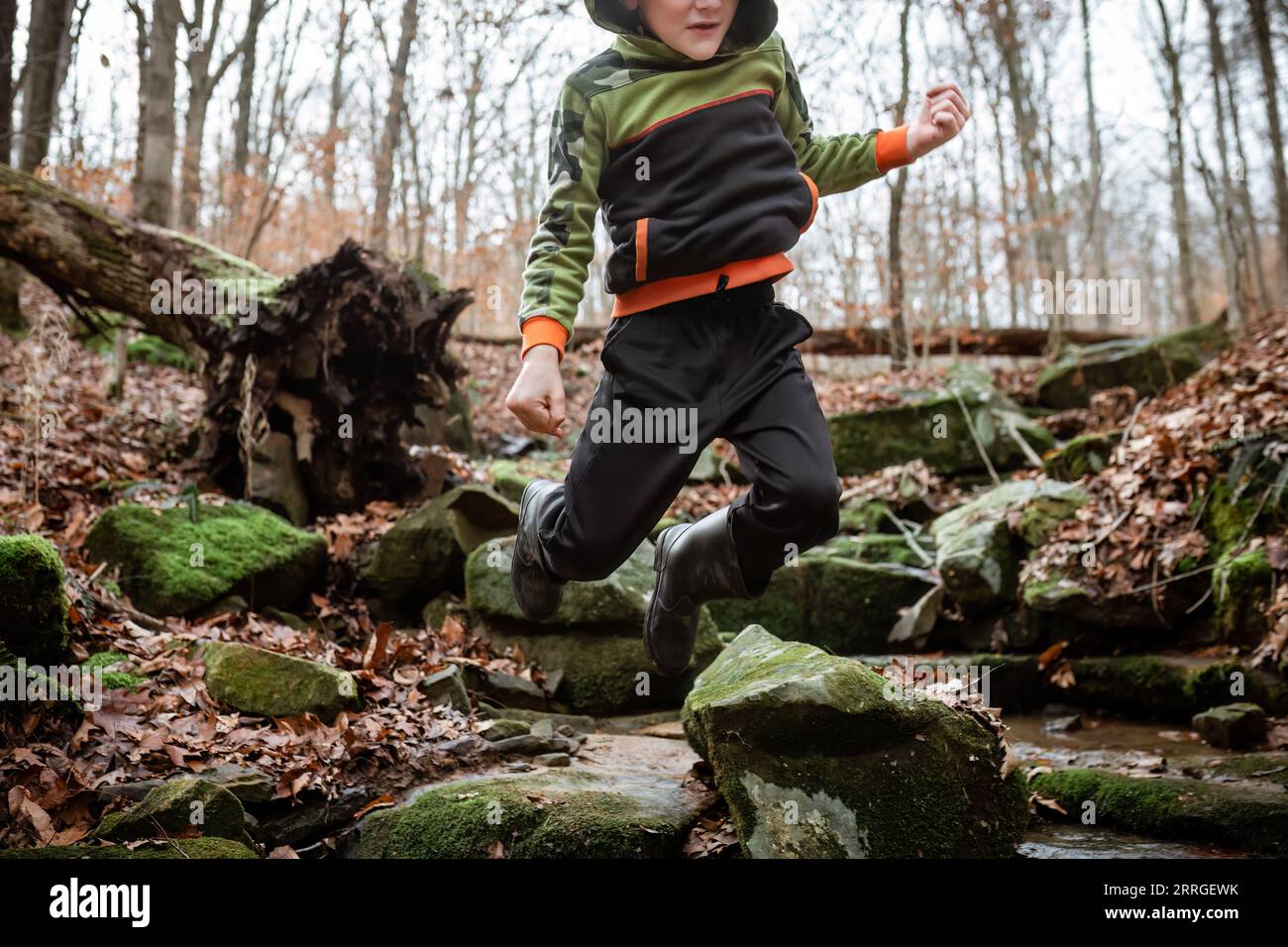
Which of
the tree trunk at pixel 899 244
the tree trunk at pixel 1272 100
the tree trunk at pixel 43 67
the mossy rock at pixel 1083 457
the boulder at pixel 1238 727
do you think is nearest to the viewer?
the boulder at pixel 1238 727

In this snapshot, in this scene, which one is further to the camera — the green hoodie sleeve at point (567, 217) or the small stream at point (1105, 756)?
the small stream at point (1105, 756)

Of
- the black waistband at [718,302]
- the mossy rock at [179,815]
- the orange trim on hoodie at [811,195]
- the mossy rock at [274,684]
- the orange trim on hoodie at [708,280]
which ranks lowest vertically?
the mossy rock at [179,815]

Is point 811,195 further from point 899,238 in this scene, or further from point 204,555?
point 899,238

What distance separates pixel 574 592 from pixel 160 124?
8610mm

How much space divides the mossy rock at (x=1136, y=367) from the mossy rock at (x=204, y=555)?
9.53 meters

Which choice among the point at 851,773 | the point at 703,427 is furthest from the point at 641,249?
the point at 851,773

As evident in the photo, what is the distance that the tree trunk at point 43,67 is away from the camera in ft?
37.5

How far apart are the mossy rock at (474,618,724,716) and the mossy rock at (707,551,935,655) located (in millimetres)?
1318

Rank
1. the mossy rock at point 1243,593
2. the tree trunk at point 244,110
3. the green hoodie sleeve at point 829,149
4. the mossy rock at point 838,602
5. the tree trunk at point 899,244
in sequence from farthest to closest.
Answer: the tree trunk at point 244,110
the tree trunk at point 899,244
the mossy rock at point 838,602
the mossy rock at point 1243,593
the green hoodie sleeve at point 829,149

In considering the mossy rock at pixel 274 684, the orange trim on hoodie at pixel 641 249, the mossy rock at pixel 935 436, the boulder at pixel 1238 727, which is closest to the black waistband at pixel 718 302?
the orange trim on hoodie at pixel 641 249

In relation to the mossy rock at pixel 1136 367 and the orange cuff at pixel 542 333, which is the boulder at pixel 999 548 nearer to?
the orange cuff at pixel 542 333
